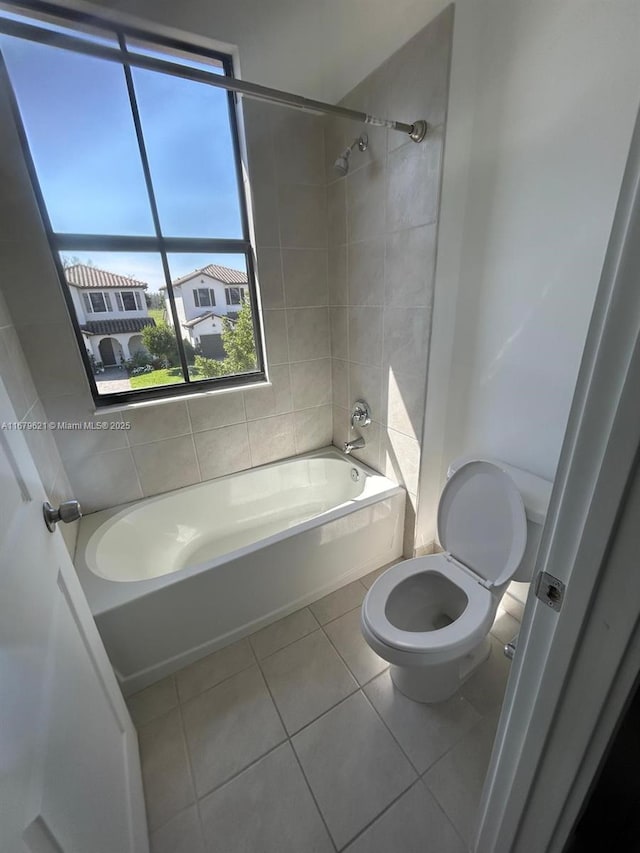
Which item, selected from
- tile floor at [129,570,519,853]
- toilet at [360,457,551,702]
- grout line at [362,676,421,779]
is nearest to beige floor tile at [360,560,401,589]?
tile floor at [129,570,519,853]

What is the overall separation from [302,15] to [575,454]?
6.48ft

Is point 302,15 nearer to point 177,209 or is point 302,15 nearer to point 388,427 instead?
point 177,209

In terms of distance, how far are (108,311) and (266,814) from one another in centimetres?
209

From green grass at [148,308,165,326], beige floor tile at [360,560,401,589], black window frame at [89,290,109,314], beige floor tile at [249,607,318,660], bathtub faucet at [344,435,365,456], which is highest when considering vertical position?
black window frame at [89,290,109,314]

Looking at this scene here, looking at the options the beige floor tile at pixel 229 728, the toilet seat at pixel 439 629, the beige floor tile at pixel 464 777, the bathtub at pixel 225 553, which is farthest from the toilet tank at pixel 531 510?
the beige floor tile at pixel 229 728

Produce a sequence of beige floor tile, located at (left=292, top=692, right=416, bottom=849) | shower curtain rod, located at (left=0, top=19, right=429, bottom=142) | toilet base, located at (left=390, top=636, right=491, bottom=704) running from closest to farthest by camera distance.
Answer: shower curtain rod, located at (left=0, top=19, right=429, bottom=142) < beige floor tile, located at (left=292, top=692, right=416, bottom=849) < toilet base, located at (left=390, top=636, right=491, bottom=704)

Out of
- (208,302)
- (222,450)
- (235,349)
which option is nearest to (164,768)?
(222,450)

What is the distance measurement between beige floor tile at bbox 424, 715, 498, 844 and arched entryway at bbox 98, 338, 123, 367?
217 cm

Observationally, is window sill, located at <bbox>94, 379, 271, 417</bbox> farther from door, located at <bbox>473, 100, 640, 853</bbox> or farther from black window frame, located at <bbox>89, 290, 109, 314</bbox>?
door, located at <bbox>473, 100, 640, 853</bbox>

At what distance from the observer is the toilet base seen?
1.28 m

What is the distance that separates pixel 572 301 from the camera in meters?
1.19

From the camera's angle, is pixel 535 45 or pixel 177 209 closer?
pixel 535 45

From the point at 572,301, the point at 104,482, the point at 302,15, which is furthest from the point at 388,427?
the point at 302,15

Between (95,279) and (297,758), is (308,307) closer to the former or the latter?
(95,279)
